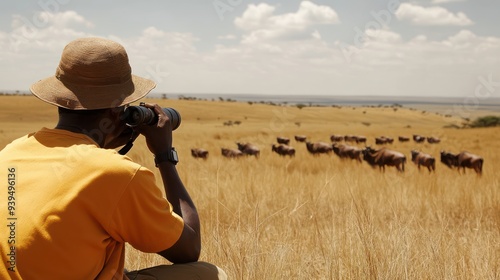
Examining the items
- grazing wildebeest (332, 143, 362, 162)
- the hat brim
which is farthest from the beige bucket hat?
grazing wildebeest (332, 143, 362, 162)

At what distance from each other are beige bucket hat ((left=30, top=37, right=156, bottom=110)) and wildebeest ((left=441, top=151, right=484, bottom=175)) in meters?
12.7

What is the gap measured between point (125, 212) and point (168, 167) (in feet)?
1.40

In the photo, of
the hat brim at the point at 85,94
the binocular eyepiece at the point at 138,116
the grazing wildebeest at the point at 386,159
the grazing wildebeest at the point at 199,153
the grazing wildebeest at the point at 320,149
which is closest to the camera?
the hat brim at the point at 85,94

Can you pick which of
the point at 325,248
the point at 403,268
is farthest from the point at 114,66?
the point at 325,248

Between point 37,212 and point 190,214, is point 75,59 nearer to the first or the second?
point 37,212

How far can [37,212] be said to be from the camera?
1741mm

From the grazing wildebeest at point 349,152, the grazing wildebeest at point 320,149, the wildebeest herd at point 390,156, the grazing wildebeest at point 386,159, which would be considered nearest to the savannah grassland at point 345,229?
the wildebeest herd at point 390,156

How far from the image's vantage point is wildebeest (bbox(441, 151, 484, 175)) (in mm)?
14035

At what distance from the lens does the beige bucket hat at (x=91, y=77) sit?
1.99 meters

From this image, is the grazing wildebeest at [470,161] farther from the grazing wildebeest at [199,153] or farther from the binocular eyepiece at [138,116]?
the binocular eyepiece at [138,116]

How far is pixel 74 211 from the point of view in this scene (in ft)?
5.71

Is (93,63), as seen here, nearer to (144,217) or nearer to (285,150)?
(144,217)

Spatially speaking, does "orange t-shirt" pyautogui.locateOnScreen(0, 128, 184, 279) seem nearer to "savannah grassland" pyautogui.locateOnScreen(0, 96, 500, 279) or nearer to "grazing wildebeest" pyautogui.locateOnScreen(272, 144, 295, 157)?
"savannah grassland" pyautogui.locateOnScreen(0, 96, 500, 279)

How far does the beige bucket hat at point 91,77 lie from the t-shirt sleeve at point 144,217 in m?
0.39
